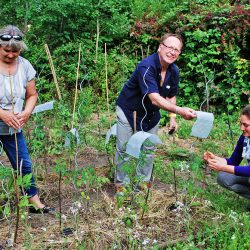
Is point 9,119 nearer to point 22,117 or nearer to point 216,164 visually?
point 22,117

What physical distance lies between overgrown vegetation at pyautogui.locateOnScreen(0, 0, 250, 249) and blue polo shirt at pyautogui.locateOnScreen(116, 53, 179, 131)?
0.43 meters

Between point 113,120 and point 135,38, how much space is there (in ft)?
8.75

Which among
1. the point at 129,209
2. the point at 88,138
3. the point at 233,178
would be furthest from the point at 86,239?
the point at 88,138

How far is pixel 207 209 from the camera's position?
4035 millimetres

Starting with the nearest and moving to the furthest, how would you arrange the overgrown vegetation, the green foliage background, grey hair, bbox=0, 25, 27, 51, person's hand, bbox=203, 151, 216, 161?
grey hair, bbox=0, 25, 27, 51
the overgrown vegetation
person's hand, bbox=203, 151, 216, 161
the green foliage background

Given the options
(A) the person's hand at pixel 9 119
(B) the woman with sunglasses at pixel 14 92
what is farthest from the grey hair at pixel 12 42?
(A) the person's hand at pixel 9 119

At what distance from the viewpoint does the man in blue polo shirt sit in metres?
3.88

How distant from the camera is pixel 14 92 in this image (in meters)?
3.58

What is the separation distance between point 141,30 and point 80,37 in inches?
48.2

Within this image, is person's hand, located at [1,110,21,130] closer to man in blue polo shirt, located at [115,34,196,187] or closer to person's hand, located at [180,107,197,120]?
man in blue polo shirt, located at [115,34,196,187]

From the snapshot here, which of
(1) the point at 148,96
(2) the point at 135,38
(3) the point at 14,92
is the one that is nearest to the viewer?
(3) the point at 14,92

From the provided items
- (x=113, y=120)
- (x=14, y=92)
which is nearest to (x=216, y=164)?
(x=14, y=92)

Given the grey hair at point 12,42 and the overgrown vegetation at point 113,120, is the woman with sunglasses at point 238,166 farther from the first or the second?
the grey hair at point 12,42

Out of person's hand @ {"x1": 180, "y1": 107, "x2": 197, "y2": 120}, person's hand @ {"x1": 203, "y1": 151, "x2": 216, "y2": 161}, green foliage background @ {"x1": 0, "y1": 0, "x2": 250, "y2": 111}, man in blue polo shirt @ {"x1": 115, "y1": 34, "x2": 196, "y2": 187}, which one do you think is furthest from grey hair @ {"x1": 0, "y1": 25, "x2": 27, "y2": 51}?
green foliage background @ {"x1": 0, "y1": 0, "x2": 250, "y2": 111}
